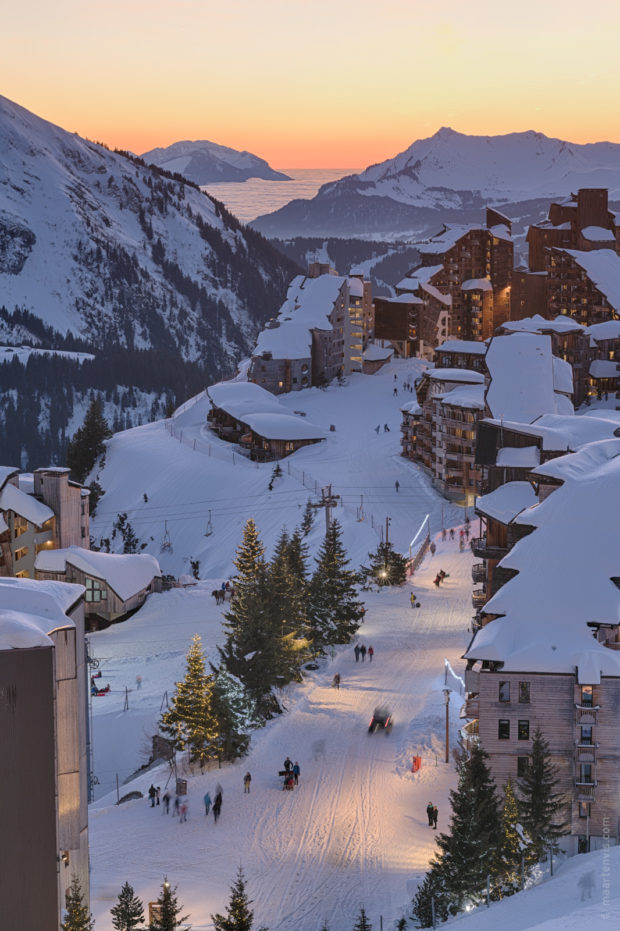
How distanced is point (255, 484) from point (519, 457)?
4163cm

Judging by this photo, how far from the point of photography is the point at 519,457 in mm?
48062

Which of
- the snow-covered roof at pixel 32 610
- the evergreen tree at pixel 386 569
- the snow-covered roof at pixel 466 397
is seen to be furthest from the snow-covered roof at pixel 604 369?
the snow-covered roof at pixel 32 610

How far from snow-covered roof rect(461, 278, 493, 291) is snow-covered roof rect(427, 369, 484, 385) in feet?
116

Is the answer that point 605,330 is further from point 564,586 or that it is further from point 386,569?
point 564,586

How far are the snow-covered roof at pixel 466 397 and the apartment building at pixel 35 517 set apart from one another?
29212 mm

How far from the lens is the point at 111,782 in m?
41.8

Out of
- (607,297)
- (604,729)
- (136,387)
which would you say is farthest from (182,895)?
(136,387)

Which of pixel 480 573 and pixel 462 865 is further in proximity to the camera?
pixel 480 573

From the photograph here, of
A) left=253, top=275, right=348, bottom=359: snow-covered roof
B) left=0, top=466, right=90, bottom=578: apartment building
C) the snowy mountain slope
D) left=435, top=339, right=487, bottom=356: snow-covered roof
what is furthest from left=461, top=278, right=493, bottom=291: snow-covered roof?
left=0, top=466, right=90, bottom=578: apartment building

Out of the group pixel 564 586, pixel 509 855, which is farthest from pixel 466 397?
pixel 509 855

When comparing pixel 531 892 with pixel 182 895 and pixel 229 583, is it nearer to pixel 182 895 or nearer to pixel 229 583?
pixel 182 895

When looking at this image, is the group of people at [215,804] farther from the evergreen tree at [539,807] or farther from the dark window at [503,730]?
the evergreen tree at [539,807]

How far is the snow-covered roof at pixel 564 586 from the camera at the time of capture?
32.0 meters

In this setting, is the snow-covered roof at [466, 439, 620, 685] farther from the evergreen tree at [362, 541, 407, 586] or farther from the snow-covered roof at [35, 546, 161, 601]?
the snow-covered roof at [35, 546, 161, 601]
